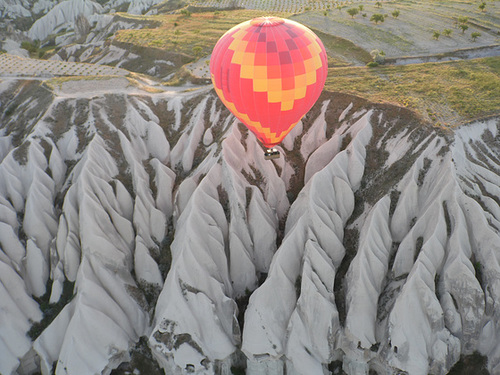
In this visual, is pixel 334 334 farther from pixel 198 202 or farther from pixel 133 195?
pixel 133 195

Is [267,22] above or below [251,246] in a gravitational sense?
above

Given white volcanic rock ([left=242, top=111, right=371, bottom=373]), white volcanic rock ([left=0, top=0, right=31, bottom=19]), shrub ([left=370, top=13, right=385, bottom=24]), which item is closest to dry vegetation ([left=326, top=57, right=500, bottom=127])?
white volcanic rock ([left=242, top=111, right=371, bottom=373])

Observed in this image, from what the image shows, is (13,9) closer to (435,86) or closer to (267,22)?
(267,22)

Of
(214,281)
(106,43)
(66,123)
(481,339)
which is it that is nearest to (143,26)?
(106,43)

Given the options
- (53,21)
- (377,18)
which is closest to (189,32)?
(377,18)

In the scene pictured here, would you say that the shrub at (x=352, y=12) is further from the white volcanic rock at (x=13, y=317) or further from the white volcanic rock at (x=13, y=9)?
the white volcanic rock at (x=13, y=9)

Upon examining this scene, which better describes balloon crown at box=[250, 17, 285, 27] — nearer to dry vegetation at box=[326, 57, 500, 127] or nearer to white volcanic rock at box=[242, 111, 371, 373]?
white volcanic rock at box=[242, 111, 371, 373]
